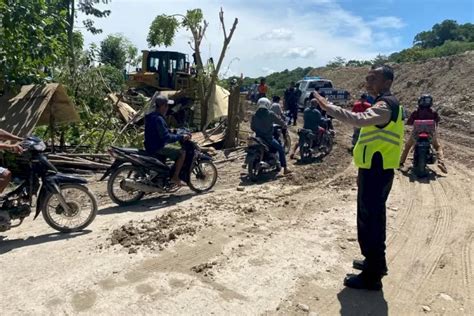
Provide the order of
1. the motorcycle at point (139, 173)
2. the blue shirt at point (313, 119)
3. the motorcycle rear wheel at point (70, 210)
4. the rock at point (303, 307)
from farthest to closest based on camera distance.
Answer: the blue shirt at point (313, 119), the motorcycle at point (139, 173), the motorcycle rear wheel at point (70, 210), the rock at point (303, 307)

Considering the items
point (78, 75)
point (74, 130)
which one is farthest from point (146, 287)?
point (78, 75)

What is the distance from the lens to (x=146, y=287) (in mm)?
4168

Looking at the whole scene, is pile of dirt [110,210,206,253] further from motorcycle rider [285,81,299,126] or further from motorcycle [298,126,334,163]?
motorcycle rider [285,81,299,126]

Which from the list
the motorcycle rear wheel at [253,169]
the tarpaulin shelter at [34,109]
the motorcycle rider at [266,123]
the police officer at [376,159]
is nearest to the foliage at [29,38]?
the tarpaulin shelter at [34,109]

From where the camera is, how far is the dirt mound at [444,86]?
2036 centimetres

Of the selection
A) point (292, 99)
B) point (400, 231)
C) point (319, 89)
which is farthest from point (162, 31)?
point (400, 231)

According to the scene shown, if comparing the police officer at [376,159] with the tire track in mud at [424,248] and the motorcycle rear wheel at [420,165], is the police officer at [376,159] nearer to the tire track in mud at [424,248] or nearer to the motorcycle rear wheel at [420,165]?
the tire track in mud at [424,248]

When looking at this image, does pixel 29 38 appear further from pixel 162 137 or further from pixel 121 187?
pixel 121 187

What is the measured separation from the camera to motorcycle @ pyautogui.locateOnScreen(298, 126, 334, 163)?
428 inches

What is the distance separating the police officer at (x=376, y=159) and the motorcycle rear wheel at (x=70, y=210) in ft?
11.6

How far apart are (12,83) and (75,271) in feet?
17.8

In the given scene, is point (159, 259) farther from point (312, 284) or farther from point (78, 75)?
point (78, 75)

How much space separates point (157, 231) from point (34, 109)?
411 cm

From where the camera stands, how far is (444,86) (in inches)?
1053
